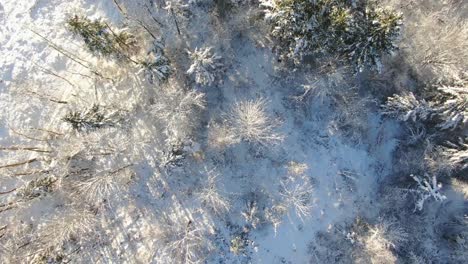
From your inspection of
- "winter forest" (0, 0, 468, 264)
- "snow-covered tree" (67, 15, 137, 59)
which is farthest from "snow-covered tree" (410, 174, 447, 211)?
"snow-covered tree" (67, 15, 137, 59)

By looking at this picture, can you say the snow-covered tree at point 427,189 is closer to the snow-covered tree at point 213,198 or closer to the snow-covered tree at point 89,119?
the snow-covered tree at point 213,198

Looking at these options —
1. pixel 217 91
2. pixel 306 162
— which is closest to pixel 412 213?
pixel 306 162

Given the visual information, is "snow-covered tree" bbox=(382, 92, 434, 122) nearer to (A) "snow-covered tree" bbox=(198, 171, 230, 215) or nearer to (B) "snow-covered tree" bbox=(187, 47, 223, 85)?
(B) "snow-covered tree" bbox=(187, 47, 223, 85)

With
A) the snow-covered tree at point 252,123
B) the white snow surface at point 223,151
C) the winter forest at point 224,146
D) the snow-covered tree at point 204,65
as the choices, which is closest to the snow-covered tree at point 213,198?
the winter forest at point 224,146

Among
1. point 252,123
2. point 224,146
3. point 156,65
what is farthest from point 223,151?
point 156,65

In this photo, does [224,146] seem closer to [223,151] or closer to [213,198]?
[223,151]

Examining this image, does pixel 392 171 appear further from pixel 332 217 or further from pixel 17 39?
pixel 17 39

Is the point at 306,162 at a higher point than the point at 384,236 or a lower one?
higher
